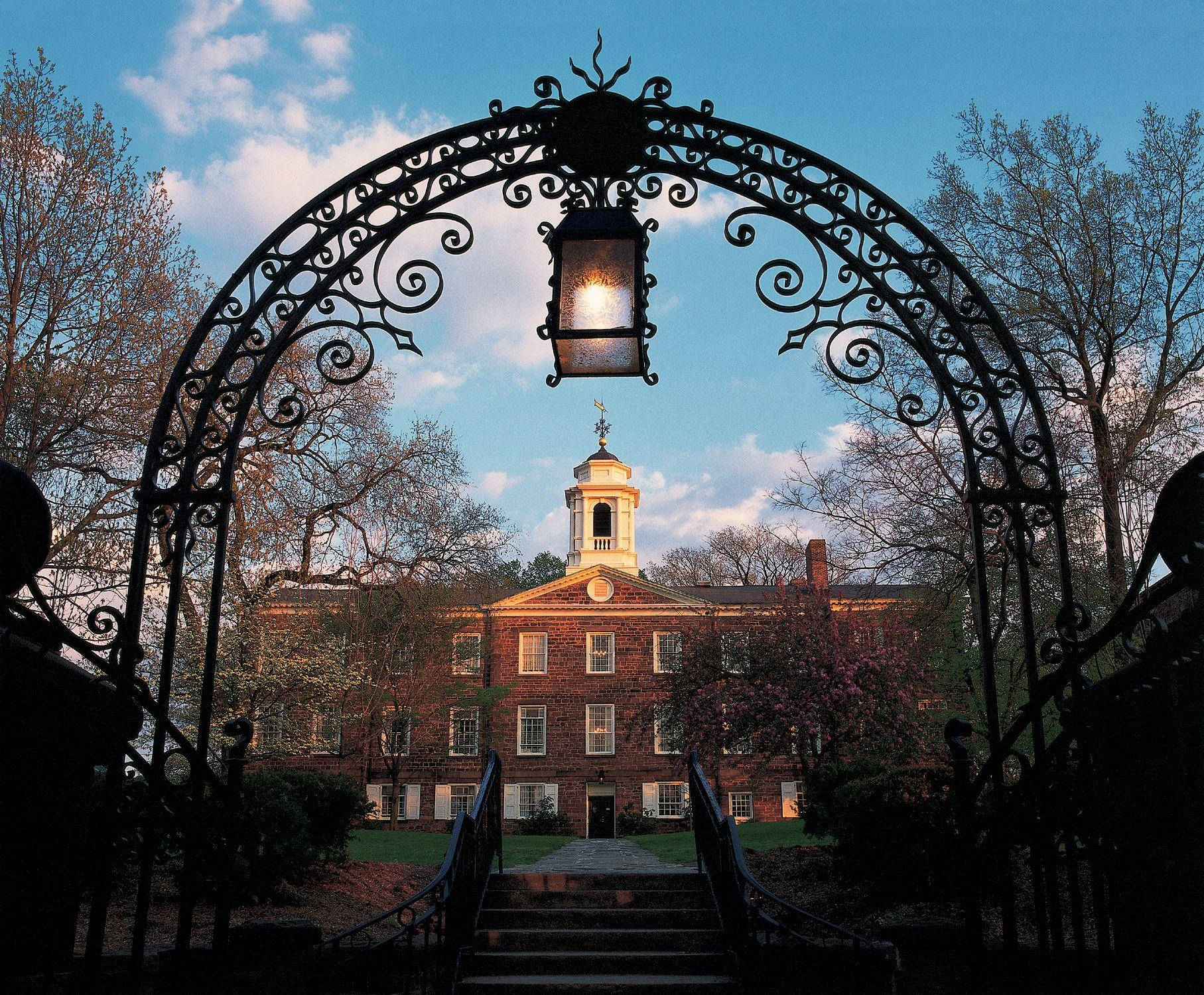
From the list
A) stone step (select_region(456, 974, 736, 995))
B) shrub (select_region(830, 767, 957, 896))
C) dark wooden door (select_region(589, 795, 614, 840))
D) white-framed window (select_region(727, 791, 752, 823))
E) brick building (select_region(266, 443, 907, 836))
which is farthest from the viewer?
dark wooden door (select_region(589, 795, 614, 840))

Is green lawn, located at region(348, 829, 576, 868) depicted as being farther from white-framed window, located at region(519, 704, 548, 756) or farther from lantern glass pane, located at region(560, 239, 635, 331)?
white-framed window, located at region(519, 704, 548, 756)

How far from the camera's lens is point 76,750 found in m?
3.39

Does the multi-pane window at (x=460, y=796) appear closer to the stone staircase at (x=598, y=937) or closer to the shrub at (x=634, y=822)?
the shrub at (x=634, y=822)

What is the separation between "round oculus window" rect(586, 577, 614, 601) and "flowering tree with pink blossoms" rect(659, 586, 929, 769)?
12.9 metres

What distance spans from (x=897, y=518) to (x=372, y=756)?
66.6ft

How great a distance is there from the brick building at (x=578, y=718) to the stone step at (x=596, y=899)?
2242 centimetres

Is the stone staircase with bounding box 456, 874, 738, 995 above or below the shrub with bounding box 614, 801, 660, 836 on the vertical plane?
above

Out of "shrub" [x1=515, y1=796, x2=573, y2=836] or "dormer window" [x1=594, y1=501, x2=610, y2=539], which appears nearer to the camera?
"shrub" [x1=515, y1=796, x2=573, y2=836]

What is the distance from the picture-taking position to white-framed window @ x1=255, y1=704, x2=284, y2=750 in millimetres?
17859

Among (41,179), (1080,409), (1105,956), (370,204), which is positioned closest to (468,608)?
(41,179)

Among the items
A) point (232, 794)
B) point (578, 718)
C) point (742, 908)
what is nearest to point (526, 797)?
point (578, 718)

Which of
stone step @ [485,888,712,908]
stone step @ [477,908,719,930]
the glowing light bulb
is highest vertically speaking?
the glowing light bulb

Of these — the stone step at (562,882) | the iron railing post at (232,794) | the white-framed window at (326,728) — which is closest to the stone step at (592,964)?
the stone step at (562,882)

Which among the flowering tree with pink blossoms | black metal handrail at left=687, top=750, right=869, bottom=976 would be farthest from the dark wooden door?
black metal handrail at left=687, top=750, right=869, bottom=976
